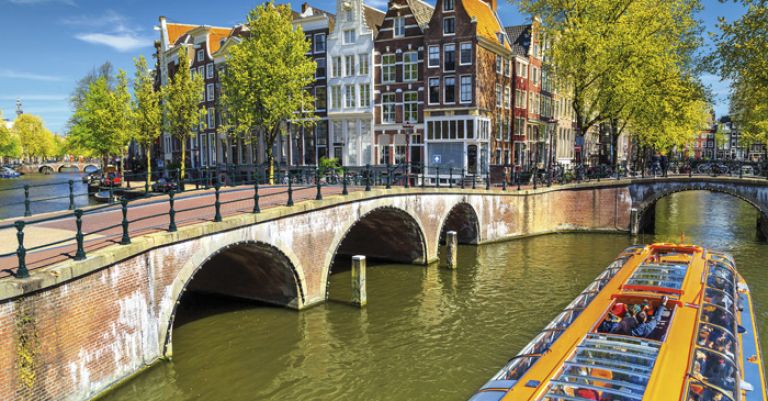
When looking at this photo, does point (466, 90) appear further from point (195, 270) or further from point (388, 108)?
point (195, 270)

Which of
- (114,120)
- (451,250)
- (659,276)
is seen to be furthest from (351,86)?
(659,276)

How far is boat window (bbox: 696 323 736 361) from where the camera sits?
28.5ft

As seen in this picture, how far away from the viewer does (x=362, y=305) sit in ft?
53.7

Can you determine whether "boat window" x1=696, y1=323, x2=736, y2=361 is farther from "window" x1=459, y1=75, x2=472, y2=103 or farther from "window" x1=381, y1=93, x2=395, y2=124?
"window" x1=381, y1=93, x2=395, y2=124

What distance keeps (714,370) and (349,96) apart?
3498cm

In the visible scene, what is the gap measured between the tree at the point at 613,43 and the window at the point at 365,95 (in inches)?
489

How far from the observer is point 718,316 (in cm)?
997

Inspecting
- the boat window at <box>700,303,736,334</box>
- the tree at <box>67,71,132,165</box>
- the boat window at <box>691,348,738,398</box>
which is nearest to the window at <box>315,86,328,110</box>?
the tree at <box>67,71,132,165</box>

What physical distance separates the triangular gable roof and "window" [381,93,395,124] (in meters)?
7.71

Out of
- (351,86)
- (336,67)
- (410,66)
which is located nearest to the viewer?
(410,66)

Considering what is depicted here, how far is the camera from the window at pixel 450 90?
3580 centimetres

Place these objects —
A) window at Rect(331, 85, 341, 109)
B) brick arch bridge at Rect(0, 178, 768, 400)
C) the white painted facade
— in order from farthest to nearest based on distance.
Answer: window at Rect(331, 85, 341, 109)
the white painted facade
brick arch bridge at Rect(0, 178, 768, 400)

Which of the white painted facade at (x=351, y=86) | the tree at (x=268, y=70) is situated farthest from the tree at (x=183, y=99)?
the white painted facade at (x=351, y=86)

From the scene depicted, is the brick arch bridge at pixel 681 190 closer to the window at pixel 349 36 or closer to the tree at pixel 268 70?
the tree at pixel 268 70
